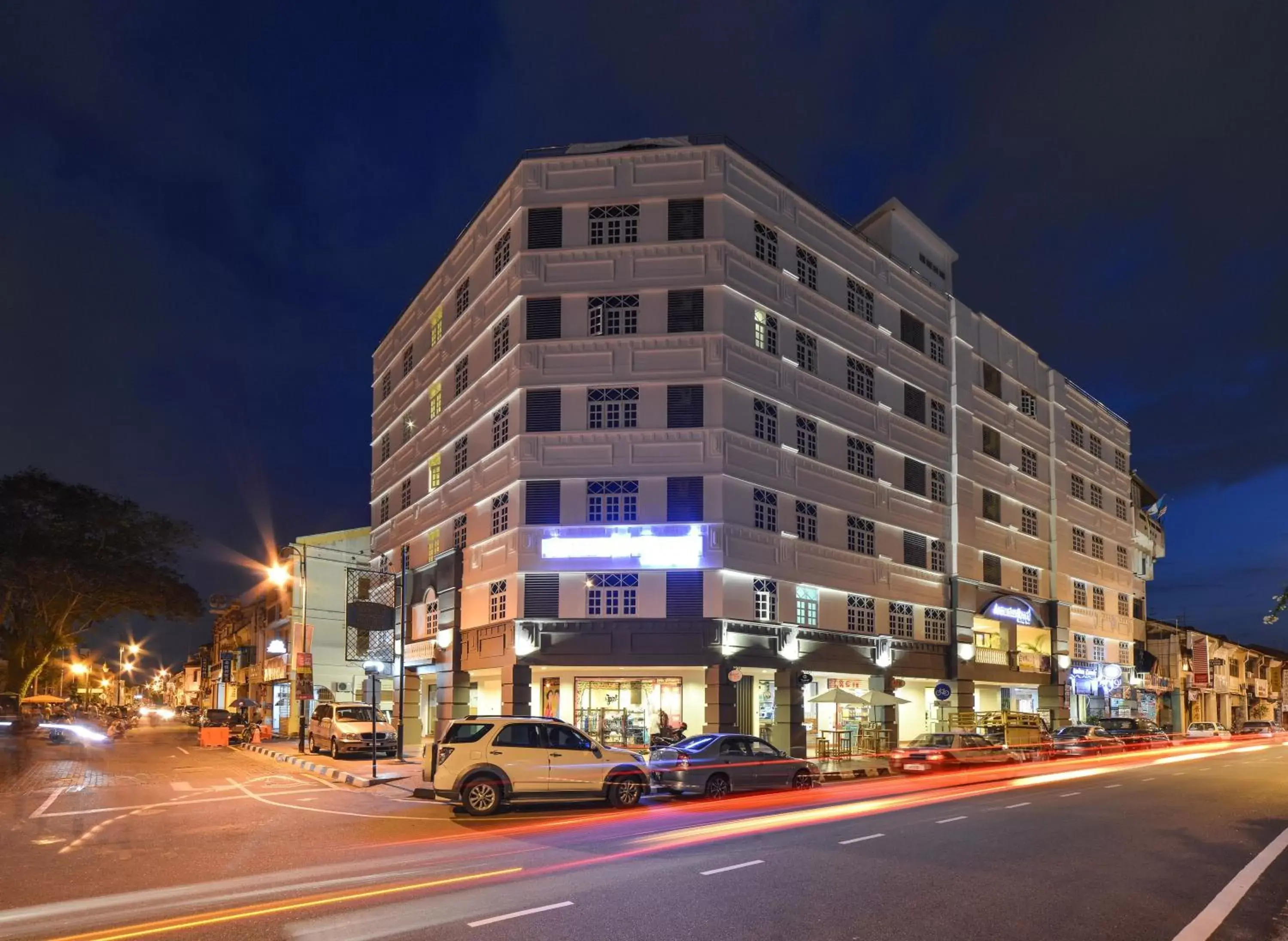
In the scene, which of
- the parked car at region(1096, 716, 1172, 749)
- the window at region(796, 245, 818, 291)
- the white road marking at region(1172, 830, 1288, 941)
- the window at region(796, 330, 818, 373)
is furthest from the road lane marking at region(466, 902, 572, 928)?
the parked car at region(1096, 716, 1172, 749)

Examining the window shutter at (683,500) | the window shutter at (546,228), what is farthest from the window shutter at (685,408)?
the window shutter at (546,228)

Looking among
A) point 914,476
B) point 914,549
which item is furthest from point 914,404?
point 914,549

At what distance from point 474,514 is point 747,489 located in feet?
33.2

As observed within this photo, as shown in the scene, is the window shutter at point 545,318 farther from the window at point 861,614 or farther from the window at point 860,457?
the window at point 861,614

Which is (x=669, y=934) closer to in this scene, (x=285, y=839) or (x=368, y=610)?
(x=285, y=839)

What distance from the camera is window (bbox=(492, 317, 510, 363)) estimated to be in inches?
1414

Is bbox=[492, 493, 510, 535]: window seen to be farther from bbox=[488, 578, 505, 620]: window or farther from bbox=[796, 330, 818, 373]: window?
bbox=[796, 330, 818, 373]: window

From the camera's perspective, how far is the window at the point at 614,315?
1345 inches

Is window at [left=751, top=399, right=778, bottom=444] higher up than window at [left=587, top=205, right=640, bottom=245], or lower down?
lower down

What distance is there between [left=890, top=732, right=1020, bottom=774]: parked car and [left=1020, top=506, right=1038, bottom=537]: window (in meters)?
20.7

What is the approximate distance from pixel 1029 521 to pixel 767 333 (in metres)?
23.6

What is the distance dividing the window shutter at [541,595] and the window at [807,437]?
990 centimetres

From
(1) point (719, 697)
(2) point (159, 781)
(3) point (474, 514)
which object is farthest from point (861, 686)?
(2) point (159, 781)

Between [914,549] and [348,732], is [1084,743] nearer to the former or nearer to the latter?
[914,549]
